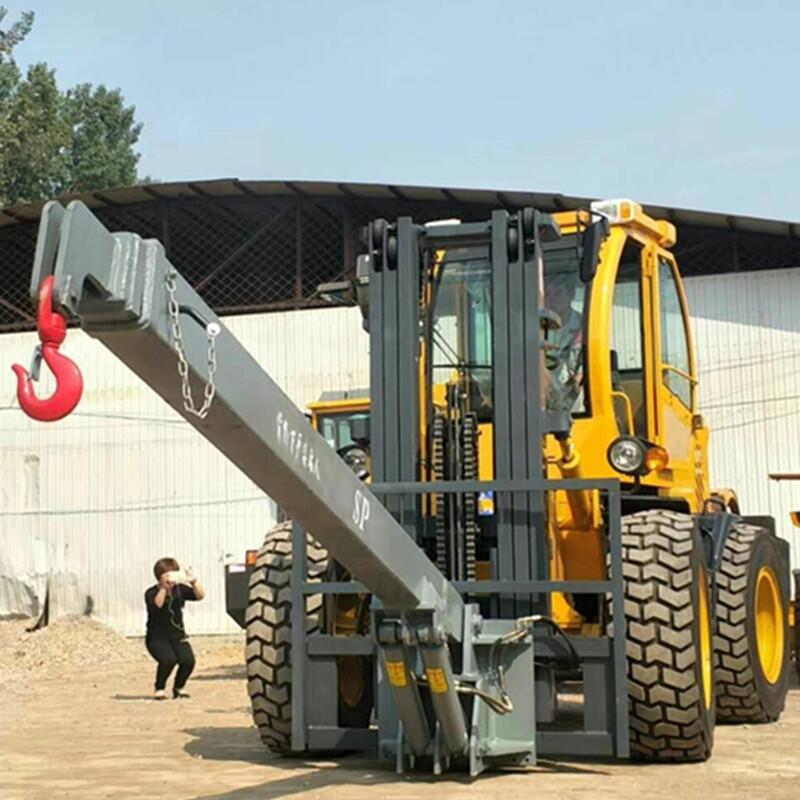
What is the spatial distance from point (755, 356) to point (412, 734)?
46.4 ft

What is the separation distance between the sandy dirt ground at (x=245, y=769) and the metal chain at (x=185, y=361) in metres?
2.41

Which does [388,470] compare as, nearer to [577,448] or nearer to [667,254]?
[577,448]

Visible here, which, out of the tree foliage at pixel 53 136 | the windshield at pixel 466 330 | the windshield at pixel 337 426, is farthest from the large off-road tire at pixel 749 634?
the tree foliage at pixel 53 136

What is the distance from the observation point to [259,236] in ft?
74.7

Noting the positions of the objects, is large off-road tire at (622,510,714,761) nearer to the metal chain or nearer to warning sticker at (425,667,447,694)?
warning sticker at (425,667,447,694)

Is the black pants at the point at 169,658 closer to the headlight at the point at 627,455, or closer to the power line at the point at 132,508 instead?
the headlight at the point at 627,455

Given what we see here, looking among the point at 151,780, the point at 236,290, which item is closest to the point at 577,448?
the point at 151,780

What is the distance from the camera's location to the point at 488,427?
26.8 feet

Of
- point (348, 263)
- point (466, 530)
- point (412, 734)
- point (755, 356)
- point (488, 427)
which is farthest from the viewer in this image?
point (348, 263)

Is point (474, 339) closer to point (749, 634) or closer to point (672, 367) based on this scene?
point (672, 367)

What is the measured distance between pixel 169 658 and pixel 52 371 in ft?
32.2

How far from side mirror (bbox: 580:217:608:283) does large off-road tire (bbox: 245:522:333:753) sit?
2123 millimetres

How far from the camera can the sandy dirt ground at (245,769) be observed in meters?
6.92

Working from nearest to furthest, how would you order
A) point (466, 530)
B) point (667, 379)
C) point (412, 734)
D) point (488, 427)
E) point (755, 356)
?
point (412, 734) → point (466, 530) → point (488, 427) → point (667, 379) → point (755, 356)
